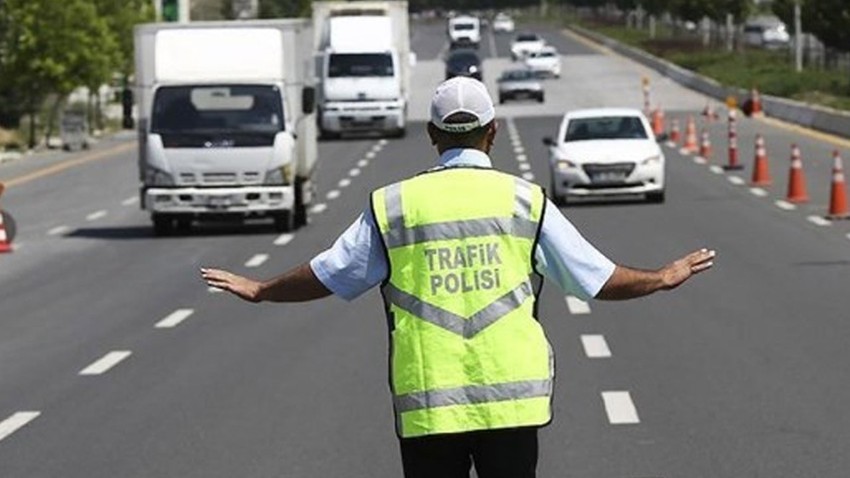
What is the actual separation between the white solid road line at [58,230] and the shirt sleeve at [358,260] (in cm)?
2563

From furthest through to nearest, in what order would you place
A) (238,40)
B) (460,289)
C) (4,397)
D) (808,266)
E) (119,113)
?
(119,113) → (238,40) → (808,266) → (4,397) → (460,289)

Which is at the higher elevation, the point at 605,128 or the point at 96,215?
the point at 605,128

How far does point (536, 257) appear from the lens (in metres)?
6.27

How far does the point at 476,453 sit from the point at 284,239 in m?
23.4

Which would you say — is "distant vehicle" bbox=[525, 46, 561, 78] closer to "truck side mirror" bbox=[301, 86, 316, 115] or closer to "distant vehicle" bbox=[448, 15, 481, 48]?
"distant vehicle" bbox=[448, 15, 481, 48]

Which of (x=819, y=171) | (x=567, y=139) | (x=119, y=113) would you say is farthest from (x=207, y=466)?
(x=119, y=113)

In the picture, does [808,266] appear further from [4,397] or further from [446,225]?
[446,225]

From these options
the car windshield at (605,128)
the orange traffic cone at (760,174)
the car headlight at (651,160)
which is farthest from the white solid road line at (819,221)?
the orange traffic cone at (760,174)

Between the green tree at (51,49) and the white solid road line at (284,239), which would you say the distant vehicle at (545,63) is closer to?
the green tree at (51,49)

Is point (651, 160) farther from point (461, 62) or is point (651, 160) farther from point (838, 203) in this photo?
point (461, 62)

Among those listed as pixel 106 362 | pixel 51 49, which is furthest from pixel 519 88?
pixel 106 362

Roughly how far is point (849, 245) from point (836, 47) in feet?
199

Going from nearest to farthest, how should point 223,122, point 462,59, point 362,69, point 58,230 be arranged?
point 223,122, point 58,230, point 362,69, point 462,59

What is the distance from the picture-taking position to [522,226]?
6.22 m
